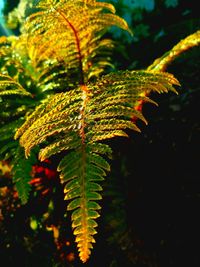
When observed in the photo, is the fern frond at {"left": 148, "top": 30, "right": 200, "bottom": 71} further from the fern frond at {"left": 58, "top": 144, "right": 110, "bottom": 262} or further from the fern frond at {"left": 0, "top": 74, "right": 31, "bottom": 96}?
the fern frond at {"left": 58, "top": 144, "right": 110, "bottom": 262}

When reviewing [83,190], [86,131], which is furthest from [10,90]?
[83,190]

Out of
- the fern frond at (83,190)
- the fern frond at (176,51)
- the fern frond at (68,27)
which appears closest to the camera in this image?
the fern frond at (83,190)

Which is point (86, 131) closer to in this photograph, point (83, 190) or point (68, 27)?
point (83, 190)

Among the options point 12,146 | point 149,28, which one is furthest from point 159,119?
point 149,28

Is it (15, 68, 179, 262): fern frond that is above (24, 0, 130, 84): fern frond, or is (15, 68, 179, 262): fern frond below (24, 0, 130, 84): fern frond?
below

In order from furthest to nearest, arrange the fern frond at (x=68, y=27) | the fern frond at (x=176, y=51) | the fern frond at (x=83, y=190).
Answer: the fern frond at (x=176, y=51) < the fern frond at (x=68, y=27) < the fern frond at (x=83, y=190)

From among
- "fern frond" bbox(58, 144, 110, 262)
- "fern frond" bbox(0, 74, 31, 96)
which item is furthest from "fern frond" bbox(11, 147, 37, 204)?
"fern frond" bbox(58, 144, 110, 262)

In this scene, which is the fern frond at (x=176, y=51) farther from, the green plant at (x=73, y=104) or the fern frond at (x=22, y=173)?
the fern frond at (x=22, y=173)

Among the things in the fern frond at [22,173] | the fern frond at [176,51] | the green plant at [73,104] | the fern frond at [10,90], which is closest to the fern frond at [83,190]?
the green plant at [73,104]

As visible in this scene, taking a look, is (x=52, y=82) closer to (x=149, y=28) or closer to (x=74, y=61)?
(x=74, y=61)
